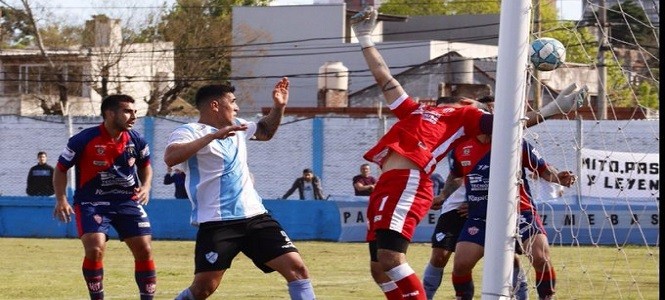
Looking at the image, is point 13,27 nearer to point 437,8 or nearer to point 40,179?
point 40,179

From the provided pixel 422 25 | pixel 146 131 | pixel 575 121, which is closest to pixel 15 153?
pixel 146 131

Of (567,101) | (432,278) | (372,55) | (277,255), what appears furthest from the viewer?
(432,278)

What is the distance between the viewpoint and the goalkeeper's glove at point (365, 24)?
830 centimetres

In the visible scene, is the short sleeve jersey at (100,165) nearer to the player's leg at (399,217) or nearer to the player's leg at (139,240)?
the player's leg at (139,240)

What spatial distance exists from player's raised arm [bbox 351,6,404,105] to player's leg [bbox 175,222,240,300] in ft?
4.43

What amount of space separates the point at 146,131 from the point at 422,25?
48038mm

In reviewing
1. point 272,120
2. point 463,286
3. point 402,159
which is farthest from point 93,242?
point 402,159

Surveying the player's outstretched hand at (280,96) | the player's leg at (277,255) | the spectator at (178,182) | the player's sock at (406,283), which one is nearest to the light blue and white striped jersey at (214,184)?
the player's leg at (277,255)

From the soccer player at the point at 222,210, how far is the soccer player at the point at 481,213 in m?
1.60

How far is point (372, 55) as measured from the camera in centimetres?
827

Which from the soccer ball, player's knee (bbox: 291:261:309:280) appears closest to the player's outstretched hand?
player's knee (bbox: 291:261:309:280)

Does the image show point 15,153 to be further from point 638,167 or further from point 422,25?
point 422,25

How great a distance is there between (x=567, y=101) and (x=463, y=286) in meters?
2.67

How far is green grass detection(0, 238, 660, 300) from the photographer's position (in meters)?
12.6
